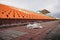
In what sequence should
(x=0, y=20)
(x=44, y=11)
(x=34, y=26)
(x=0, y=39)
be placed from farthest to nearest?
(x=44, y=11), (x=0, y=20), (x=34, y=26), (x=0, y=39)

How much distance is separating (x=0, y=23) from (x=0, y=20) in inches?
17.6

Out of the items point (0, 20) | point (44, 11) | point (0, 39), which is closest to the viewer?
point (0, 39)

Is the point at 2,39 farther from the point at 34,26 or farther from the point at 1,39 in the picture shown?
the point at 34,26

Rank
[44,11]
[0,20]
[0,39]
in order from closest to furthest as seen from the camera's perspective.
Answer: [0,39], [0,20], [44,11]

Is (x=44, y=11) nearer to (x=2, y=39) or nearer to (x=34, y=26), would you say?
(x=34, y=26)

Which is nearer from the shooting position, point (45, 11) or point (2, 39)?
point (2, 39)

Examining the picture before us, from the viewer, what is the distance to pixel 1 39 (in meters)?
3.98

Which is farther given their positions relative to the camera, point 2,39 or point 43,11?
point 43,11

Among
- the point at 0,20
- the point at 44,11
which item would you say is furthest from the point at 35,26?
the point at 44,11

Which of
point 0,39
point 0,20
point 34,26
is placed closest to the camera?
point 0,39

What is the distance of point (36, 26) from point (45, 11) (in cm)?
3924

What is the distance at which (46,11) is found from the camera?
47.3 meters

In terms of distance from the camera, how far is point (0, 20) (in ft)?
29.1

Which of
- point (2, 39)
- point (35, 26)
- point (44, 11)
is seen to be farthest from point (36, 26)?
point (44, 11)
